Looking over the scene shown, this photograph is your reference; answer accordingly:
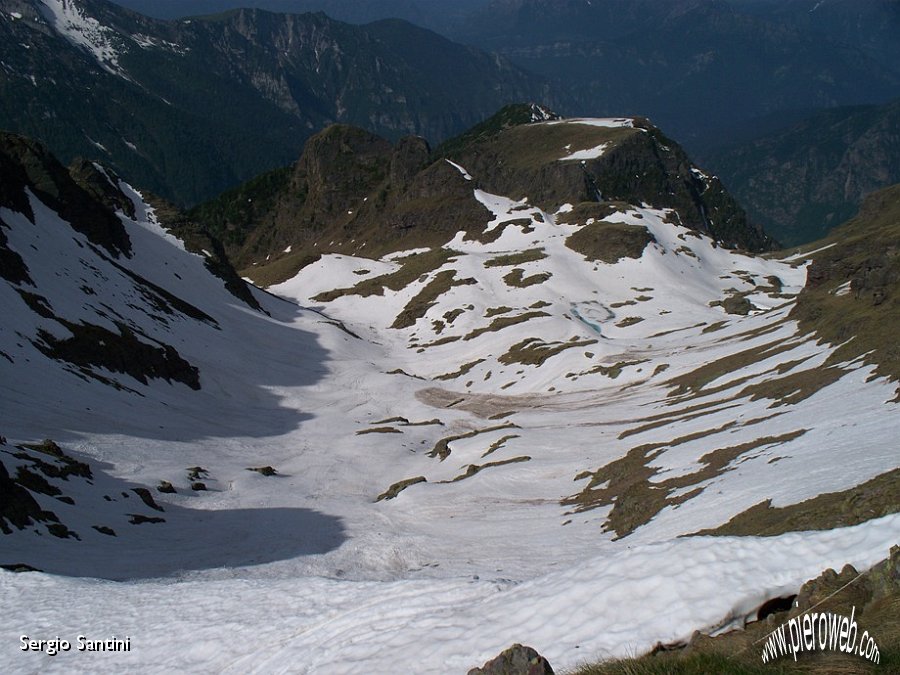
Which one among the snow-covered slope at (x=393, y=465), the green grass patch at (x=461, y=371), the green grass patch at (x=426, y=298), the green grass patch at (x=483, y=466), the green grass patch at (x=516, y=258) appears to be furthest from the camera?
the green grass patch at (x=516, y=258)

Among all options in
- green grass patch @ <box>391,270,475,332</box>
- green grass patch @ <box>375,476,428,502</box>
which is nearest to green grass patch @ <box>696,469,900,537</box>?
green grass patch @ <box>375,476,428,502</box>

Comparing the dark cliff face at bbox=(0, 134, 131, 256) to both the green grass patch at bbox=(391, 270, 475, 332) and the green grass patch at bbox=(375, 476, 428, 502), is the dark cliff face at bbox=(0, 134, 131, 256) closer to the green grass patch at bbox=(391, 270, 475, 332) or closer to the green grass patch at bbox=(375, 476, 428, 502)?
the green grass patch at bbox=(391, 270, 475, 332)

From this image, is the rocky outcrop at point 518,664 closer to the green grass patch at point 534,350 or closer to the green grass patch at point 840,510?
the green grass patch at point 840,510

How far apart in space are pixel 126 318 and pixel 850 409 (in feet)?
224

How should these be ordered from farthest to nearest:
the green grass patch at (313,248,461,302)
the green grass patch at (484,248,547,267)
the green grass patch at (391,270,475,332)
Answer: the green grass patch at (313,248,461,302)
the green grass patch at (484,248,547,267)
the green grass patch at (391,270,475,332)

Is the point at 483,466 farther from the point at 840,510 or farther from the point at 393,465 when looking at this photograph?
the point at 840,510

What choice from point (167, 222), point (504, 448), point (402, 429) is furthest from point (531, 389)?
point (167, 222)

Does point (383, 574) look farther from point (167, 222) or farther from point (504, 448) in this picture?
point (167, 222)

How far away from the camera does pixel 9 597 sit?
67.7 feet

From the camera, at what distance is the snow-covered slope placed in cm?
1343

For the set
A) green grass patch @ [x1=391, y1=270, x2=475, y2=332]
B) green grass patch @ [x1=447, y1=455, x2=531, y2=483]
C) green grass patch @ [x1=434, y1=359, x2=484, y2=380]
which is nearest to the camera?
green grass patch @ [x1=447, y1=455, x2=531, y2=483]

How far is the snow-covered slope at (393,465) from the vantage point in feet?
44.1

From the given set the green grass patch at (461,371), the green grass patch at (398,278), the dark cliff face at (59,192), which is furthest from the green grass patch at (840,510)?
the green grass patch at (398,278)

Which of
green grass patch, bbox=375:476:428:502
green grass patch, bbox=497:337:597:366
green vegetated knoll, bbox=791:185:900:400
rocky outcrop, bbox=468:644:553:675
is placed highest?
green vegetated knoll, bbox=791:185:900:400
